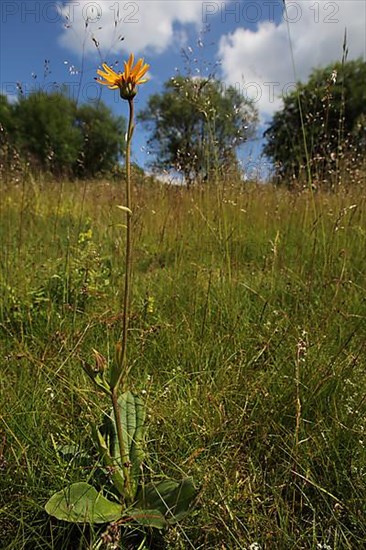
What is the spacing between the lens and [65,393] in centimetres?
120

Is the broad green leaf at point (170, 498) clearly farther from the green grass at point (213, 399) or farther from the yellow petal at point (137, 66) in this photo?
the yellow petal at point (137, 66)

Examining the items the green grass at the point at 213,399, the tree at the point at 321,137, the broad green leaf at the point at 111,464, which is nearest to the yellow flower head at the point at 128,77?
the green grass at the point at 213,399

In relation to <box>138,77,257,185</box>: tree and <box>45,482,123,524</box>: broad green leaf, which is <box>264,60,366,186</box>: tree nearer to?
<box>138,77,257,185</box>: tree

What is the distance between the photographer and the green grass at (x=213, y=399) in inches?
34.0

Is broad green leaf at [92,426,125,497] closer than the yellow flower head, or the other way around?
the yellow flower head

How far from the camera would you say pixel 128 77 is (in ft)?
2.36

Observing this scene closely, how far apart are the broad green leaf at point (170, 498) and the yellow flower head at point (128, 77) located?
74 cm

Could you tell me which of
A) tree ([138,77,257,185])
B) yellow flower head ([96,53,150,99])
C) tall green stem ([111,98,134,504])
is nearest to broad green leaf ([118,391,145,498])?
tall green stem ([111,98,134,504])

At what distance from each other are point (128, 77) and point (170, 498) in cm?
80

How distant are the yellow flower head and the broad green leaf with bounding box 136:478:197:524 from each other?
2.41 ft

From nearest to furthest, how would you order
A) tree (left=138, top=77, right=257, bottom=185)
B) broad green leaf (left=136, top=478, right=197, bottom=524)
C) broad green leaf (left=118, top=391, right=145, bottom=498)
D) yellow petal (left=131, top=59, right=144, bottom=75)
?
yellow petal (left=131, top=59, right=144, bottom=75) → broad green leaf (left=136, top=478, right=197, bottom=524) → broad green leaf (left=118, top=391, right=145, bottom=498) → tree (left=138, top=77, right=257, bottom=185)

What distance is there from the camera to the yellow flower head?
0.72 metres

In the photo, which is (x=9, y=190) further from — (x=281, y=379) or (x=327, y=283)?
(x=281, y=379)

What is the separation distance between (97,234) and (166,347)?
6.21 feet
